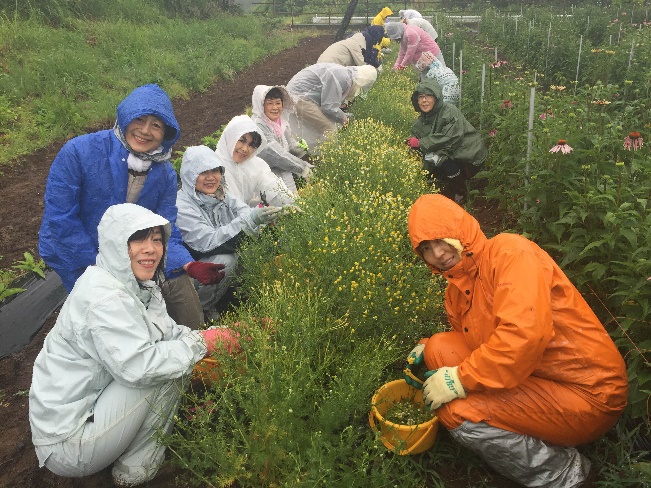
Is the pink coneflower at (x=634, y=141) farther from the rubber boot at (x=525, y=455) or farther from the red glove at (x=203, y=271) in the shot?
the red glove at (x=203, y=271)

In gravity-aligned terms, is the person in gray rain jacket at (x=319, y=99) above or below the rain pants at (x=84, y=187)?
below

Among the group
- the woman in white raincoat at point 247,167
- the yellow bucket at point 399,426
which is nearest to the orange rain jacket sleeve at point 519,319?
the yellow bucket at point 399,426

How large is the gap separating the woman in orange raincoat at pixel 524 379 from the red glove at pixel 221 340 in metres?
1.01

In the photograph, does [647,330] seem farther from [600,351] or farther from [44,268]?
[44,268]

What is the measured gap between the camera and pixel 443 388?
2.61 meters

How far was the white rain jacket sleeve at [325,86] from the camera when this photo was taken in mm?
7191

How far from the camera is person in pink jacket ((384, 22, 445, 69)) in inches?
382

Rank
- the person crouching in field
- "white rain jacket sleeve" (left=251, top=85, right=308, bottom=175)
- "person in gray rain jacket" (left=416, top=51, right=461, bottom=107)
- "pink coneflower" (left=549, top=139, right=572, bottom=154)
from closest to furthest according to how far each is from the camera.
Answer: "pink coneflower" (left=549, top=139, right=572, bottom=154), "white rain jacket sleeve" (left=251, top=85, right=308, bottom=175), the person crouching in field, "person in gray rain jacket" (left=416, top=51, right=461, bottom=107)

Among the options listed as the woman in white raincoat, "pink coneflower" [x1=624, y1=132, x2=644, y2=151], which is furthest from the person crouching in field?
"pink coneflower" [x1=624, y1=132, x2=644, y2=151]

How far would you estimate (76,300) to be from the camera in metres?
2.71

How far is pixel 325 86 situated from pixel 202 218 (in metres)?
3.45

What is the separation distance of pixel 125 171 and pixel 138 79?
913 centimetres

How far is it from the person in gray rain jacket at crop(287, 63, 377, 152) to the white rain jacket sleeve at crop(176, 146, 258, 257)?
3.06 m

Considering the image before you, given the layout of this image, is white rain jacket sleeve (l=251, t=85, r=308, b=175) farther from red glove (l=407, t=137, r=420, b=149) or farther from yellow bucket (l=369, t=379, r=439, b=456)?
yellow bucket (l=369, t=379, r=439, b=456)
